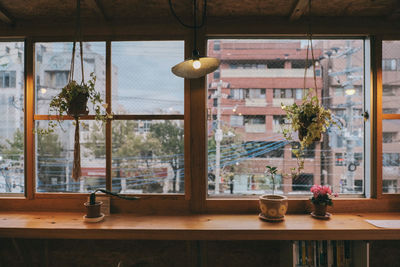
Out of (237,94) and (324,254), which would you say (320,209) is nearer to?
(324,254)

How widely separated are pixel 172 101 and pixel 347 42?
1764mm

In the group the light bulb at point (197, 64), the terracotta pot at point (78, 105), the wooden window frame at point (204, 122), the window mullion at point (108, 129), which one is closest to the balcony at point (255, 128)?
the wooden window frame at point (204, 122)

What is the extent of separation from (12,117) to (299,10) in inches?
112

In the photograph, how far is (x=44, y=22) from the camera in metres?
2.24

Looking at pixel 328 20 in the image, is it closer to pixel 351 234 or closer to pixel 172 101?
pixel 172 101

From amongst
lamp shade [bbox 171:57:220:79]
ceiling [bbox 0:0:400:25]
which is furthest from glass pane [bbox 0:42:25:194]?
lamp shade [bbox 171:57:220:79]

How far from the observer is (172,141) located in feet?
7.45

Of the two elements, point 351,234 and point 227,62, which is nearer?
point 351,234

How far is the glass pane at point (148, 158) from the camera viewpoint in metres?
2.26

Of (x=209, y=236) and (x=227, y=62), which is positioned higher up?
(x=227, y=62)

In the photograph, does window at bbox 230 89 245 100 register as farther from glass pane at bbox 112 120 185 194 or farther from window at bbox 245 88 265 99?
glass pane at bbox 112 120 185 194

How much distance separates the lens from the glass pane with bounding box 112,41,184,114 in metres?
2.26

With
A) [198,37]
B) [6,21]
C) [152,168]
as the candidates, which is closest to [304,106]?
[198,37]

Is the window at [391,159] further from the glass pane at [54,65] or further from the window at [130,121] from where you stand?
the glass pane at [54,65]
